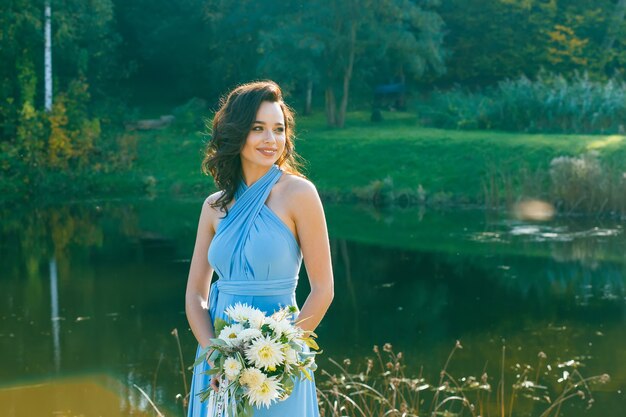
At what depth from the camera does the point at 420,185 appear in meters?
20.6

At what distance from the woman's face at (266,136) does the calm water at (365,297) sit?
3938 mm

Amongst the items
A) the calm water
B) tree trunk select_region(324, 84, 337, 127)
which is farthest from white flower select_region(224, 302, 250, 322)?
tree trunk select_region(324, 84, 337, 127)

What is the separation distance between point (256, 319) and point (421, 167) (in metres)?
18.9

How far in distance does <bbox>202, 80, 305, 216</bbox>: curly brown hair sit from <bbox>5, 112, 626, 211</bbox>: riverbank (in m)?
15.2

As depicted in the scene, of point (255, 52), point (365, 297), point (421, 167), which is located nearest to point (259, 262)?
point (365, 297)

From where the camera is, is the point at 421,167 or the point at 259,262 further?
the point at 421,167

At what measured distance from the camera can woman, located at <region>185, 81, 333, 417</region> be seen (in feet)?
10.9

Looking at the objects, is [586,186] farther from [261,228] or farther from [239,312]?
[239,312]

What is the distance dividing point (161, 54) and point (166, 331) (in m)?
23.2

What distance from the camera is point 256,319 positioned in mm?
3041

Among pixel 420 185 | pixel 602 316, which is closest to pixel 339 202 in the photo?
pixel 420 185

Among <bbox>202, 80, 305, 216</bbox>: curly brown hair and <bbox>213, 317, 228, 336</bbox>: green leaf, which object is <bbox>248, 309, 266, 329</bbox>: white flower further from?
→ <bbox>202, 80, 305, 216</bbox>: curly brown hair

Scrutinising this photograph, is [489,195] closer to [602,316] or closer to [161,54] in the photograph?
[602,316]

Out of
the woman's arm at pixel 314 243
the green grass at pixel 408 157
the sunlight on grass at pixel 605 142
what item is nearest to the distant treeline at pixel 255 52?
the green grass at pixel 408 157
